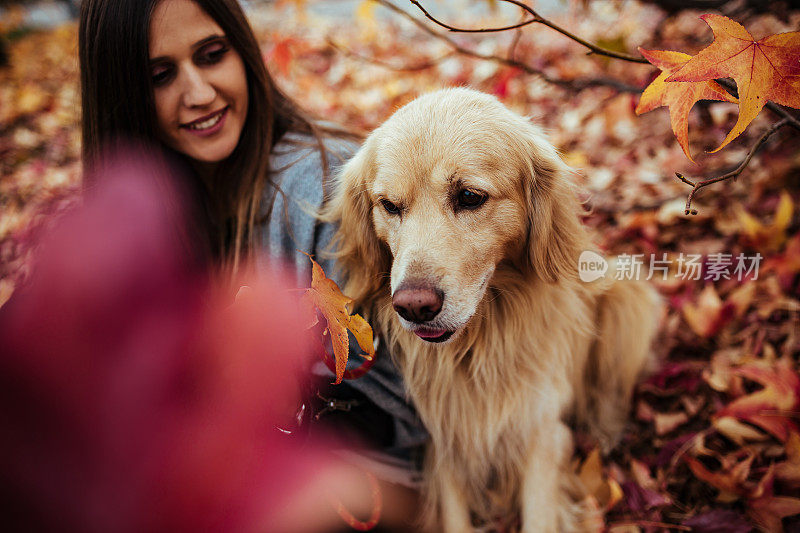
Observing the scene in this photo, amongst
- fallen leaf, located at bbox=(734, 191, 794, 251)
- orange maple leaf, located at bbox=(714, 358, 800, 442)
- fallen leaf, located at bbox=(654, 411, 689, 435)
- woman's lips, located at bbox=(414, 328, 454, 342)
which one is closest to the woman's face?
woman's lips, located at bbox=(414, 328, 454, 342)

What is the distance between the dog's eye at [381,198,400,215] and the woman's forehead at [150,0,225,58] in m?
0.92

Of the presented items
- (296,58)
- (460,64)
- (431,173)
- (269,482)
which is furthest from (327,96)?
(269,482)

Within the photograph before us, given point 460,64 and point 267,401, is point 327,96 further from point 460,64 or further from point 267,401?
point 267,401


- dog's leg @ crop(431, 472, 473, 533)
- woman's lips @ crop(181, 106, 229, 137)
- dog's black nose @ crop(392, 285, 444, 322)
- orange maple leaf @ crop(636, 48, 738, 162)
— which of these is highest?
orange maple leaf @ crop(636, 48, 738, 162)

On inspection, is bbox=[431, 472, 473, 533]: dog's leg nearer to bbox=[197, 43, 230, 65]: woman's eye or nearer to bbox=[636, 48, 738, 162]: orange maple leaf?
bbox=[636, 48, 738, 162]: orange maple leaf

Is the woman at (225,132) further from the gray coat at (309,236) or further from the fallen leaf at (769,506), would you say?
the fallen leaf at (769,506)

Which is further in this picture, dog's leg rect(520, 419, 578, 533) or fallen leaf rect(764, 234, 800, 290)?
fallen leaf rect(764, 234, 800, 290)

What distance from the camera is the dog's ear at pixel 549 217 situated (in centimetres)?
169

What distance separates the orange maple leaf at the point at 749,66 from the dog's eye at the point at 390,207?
849 millimetres

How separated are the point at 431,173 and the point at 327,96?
3934mm

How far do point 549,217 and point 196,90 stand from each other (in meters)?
1.37

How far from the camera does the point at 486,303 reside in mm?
1778

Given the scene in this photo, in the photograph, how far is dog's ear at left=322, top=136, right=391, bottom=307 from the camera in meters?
1.78

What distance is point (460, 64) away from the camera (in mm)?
4766
